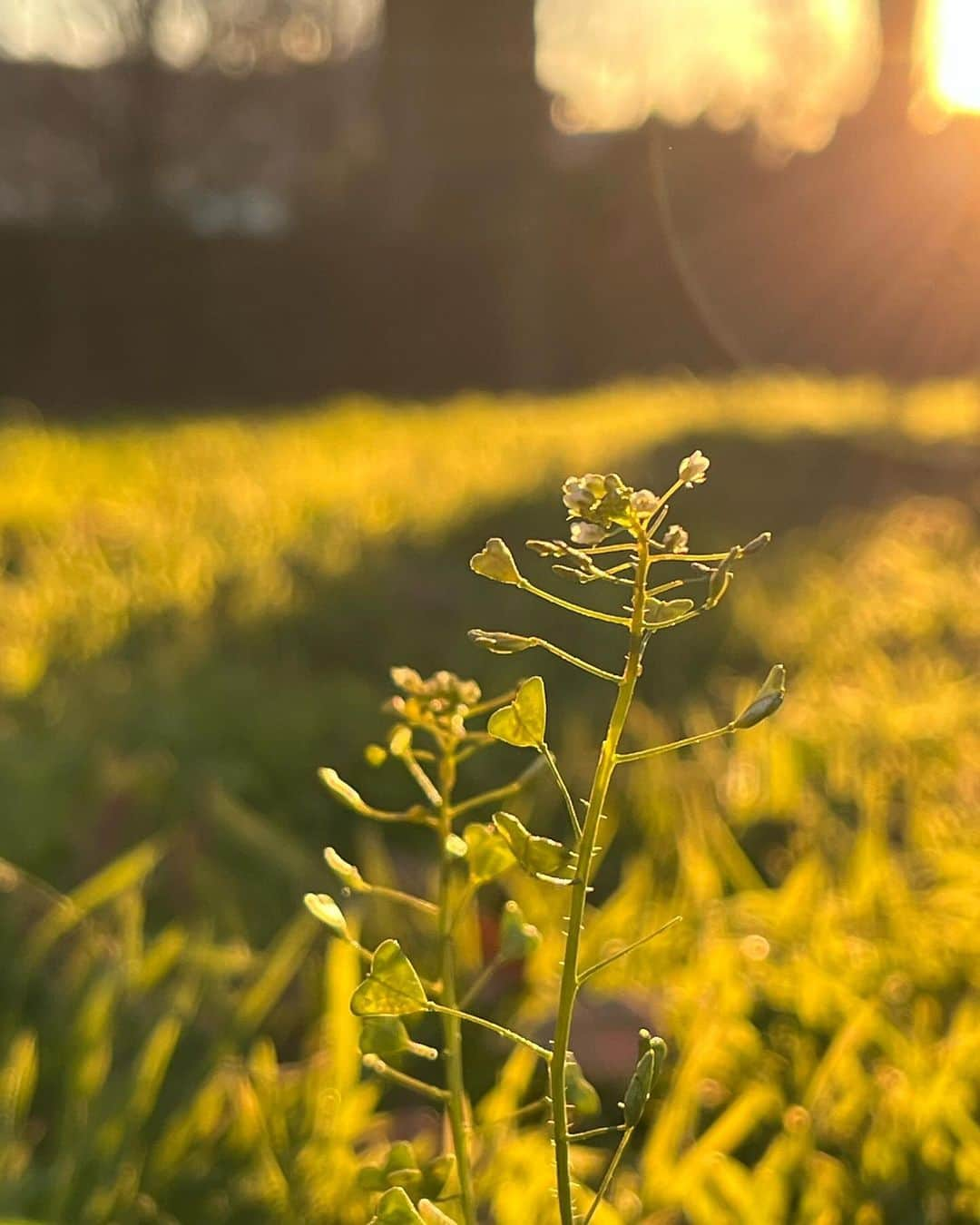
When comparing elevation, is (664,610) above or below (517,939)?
above

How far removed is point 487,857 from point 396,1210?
0.17m

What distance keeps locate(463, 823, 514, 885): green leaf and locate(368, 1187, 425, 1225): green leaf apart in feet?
0.49

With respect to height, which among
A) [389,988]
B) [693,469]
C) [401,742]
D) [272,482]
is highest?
[272,482]

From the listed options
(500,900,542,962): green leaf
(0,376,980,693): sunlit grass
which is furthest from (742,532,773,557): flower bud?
(0,376,980,693): sunlit grass

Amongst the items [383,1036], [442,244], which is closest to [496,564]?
[383,1036]

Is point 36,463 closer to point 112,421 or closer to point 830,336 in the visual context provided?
point 112,421

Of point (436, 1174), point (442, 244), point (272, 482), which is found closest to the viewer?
point (436, 1174)

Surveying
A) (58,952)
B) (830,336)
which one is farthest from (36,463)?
(830,336)

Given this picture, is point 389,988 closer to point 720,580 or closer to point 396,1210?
point 396,1210

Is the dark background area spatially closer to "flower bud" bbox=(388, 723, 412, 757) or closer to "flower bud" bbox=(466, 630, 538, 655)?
"flower bud" bbox=(388, 723, 412, 757)

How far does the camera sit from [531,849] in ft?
2.08

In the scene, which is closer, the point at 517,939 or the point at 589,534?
the point at 589,534

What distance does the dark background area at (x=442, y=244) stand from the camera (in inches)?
459

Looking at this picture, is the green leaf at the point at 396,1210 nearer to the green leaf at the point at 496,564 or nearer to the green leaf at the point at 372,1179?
the green leaf at the point at 372,1179
